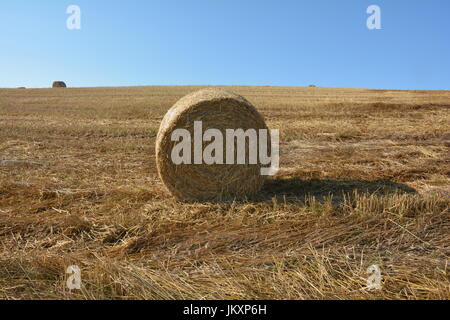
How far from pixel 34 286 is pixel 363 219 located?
11.6 ft

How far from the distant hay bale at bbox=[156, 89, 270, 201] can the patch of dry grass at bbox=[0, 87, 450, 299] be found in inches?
11.5

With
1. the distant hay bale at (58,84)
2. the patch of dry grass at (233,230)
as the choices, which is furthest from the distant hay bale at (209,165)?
the distant hay bale at (58,84)

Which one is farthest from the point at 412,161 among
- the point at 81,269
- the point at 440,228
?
the point at 81,269

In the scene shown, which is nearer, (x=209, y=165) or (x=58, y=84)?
(x=209, y=165)

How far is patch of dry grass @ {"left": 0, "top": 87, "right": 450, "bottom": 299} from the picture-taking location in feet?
10.9

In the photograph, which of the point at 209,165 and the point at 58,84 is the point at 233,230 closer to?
the point at 209,165

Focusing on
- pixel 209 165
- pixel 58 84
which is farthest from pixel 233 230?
pixel 58 84

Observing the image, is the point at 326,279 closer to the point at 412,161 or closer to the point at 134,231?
the point at 134,231

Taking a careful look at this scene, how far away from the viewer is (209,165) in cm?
571

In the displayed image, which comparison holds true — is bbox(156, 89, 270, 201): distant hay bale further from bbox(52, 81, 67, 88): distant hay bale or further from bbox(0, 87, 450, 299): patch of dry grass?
bbox(52, 81, 67, 88): distant hay bale

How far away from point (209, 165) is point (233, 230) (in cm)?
142

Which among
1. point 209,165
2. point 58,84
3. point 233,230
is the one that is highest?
point 58,84

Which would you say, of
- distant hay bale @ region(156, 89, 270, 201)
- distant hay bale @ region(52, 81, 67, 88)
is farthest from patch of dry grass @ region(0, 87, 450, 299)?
distant hay bale @ region(52, 81, 67, 88)

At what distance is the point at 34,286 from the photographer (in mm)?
3322
